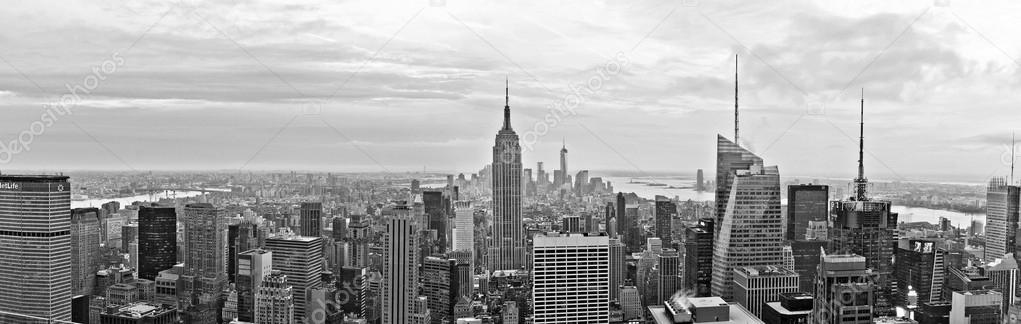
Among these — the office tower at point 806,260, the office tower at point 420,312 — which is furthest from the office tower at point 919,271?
the office tower at point 420,312

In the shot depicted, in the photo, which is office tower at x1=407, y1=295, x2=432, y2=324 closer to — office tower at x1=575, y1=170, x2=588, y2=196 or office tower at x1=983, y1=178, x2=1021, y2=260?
office tower at x1=575, y1=170, x2=588, y2=196

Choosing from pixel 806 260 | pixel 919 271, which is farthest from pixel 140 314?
pixel 919 271

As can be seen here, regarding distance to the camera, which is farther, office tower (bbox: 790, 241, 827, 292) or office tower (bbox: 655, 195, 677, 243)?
office tower (bbox: 655, 195, 677, 243)

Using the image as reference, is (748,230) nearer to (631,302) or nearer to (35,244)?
(631,302)

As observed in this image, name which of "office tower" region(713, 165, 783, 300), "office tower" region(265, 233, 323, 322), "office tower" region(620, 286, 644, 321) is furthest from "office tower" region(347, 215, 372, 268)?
"office tower" region(713, 165, 783, 300)

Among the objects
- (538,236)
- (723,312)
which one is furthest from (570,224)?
Result: (723,312)

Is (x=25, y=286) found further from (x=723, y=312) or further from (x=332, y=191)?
(x=723, y=312)
